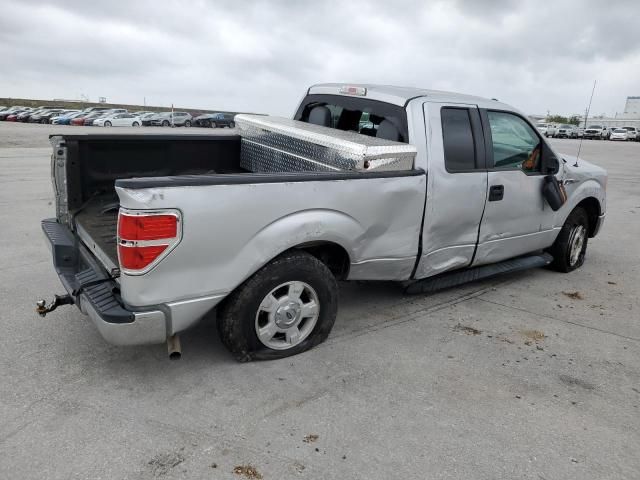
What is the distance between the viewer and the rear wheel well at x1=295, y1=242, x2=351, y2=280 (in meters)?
3.69

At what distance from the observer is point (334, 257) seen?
3.84 m

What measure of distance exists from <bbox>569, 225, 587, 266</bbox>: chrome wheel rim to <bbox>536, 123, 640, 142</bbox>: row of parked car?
47858mm

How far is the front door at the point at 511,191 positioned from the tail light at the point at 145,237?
8.89ft

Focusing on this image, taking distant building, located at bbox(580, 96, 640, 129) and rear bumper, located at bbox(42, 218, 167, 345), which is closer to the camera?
rear bumper, located at bbox(42, 218, 167, 345)

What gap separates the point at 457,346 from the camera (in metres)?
3.83

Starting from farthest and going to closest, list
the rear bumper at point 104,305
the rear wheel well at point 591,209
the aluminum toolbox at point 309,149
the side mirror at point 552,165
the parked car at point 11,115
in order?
the parked car at point 11,115
the rear wheel well at point 591,209
the side mirror at point 552,165
the aluminum toolbox at point 309,149
the rear bumper at point 104,305

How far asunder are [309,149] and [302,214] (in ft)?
3.17

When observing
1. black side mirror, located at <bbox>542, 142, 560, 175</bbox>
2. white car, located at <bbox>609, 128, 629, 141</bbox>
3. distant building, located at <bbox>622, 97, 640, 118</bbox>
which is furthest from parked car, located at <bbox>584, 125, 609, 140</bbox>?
black side mirror, located at <bbox>542, 142, 560, 175</bbox>

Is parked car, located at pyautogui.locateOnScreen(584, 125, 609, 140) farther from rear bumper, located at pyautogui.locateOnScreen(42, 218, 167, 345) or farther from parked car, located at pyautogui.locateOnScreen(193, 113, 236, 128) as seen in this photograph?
rear bumper, located at pyautogui.locateOnScreen(42, 218, 167, 345)

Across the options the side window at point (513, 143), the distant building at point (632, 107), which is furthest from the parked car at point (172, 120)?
the distant building at point (632, 107)

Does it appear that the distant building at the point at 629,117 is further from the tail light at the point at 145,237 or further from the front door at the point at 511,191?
the tail light at the point at 145,237

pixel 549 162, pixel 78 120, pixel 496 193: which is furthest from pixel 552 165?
pixel 78 120

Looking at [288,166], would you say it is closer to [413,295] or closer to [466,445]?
[413,295]

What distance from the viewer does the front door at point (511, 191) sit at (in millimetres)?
4457
